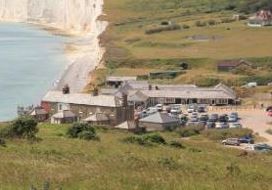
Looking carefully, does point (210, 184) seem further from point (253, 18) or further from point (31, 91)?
point (253, 18)

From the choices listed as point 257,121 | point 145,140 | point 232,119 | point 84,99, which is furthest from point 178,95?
point 145,140

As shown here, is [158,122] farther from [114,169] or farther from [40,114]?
[114,169]

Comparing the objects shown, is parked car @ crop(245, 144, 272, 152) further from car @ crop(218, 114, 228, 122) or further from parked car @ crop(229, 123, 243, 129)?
car @ crop(218, 114, 228, 122)

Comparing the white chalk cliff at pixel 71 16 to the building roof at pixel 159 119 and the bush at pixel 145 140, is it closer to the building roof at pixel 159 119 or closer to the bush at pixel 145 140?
the building roof at pixel 159 119

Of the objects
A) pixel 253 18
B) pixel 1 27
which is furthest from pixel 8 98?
pixel 1 27

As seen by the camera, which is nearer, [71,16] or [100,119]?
[100,119]

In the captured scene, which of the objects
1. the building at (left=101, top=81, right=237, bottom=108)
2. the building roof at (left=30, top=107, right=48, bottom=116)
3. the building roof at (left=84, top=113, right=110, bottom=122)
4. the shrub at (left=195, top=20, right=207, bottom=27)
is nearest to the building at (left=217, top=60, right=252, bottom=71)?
the building at (left=101, top=81, right=237, bottom=108)
